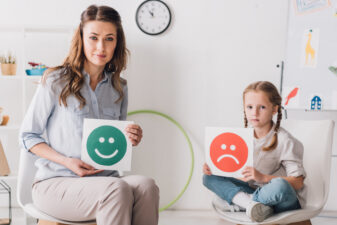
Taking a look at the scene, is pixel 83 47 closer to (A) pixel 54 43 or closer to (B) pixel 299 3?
(A) pixel 54 43

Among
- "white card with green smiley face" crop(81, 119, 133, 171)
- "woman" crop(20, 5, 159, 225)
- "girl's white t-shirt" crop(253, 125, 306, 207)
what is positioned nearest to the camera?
"woman" crop(20, 5, 159, 225)

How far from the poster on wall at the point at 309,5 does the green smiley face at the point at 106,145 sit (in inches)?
64.0

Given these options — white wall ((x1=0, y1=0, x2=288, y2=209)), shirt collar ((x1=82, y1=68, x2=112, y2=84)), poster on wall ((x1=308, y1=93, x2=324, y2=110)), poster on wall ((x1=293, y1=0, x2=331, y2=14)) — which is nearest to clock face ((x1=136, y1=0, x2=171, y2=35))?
white wall ((x1=0, y1=0, x2=288, y2=209))

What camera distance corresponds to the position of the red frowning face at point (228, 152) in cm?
155

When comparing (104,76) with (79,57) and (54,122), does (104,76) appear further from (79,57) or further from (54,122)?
(54,122)

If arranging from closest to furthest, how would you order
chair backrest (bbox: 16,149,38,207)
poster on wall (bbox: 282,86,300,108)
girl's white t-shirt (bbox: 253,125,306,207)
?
chair backrest (bbox: 16,149,38,207), girl's white t-shirt (bbox: 253,125,306,207), poster on wall (bbox: 282,86,300,108)

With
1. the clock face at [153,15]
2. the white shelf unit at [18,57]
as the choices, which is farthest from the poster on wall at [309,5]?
the white shelf unit at [18,57]

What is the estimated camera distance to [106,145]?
1396 millimetres

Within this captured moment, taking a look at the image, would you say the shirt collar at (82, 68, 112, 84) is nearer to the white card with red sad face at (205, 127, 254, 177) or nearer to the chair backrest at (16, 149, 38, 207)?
the chair backrest at (16, 149, 38, 207)

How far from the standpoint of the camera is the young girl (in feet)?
4.89

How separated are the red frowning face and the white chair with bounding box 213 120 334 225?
213 mm

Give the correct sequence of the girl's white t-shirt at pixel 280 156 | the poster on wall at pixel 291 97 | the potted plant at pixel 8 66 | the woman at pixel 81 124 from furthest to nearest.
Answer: the poster on wall at pixel 291 97
the potted plant at pixel 8 66
the girl's white t-shirt at pixel 280 156
the woman at pixel 81 124

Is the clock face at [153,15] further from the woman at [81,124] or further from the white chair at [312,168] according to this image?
the white chair at [312,168]

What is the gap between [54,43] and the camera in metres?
2.49
